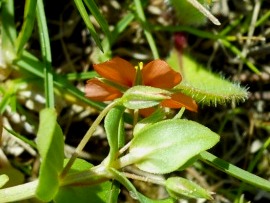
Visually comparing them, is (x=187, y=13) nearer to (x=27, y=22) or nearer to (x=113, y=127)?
(x=27, y=22)

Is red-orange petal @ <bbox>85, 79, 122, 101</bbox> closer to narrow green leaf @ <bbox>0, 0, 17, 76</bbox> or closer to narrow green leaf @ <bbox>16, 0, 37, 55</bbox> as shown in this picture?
narrow green leaf @ <bbox>16, 0, 37, 55</bbox>

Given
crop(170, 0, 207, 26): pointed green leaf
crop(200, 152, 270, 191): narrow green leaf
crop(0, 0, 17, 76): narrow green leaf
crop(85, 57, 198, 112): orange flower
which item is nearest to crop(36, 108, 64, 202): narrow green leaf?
crop(85, 57, 198, 112): orange flower

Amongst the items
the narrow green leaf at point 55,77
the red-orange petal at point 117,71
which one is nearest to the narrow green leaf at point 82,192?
the red-orange petal at point 117,71

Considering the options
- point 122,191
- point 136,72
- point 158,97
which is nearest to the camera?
point 158,97

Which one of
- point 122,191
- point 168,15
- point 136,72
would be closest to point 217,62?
point 168,15

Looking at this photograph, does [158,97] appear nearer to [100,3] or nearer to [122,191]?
[122,191]

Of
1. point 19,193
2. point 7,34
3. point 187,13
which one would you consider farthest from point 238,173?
point 7,34
